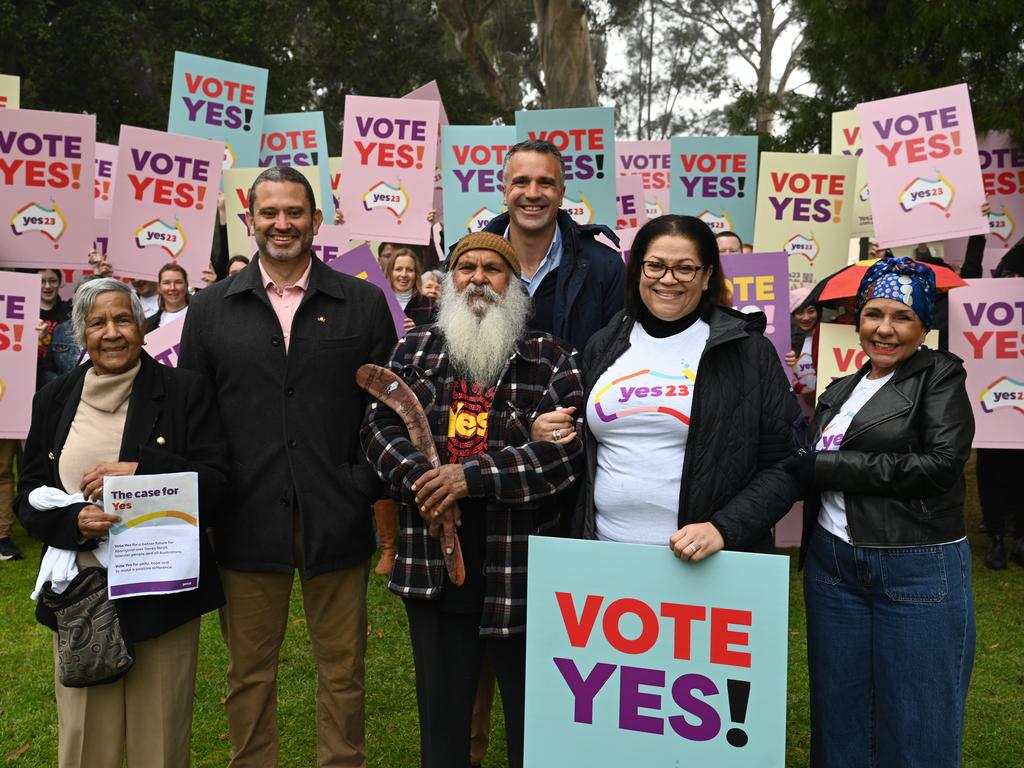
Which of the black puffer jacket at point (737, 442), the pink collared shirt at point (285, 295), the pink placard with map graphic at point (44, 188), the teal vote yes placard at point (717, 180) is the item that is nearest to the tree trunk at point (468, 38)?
the teal vote yes placard at point (717, 180)

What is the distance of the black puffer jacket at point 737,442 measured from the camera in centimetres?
259

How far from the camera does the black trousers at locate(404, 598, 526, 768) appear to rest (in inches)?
112

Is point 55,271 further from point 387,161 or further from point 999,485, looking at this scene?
point 999,485

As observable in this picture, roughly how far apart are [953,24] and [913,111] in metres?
2.03

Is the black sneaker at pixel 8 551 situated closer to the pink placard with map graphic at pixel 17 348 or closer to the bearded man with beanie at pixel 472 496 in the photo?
the pink placard with map graphic at pixel 17 348

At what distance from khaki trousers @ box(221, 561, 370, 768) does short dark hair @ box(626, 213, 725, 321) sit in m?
1.37

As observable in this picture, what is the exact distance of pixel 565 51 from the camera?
57.3 feet

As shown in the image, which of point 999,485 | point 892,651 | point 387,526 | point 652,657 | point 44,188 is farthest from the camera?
point 44,188

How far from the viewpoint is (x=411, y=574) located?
9.25 ft

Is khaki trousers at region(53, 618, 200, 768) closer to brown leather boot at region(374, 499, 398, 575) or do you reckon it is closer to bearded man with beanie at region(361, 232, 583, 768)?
bearded man with beanie at region(361, 232, 583, 768)

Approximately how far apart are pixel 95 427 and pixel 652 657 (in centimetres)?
181

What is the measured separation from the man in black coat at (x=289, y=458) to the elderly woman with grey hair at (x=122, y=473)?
0.19 m

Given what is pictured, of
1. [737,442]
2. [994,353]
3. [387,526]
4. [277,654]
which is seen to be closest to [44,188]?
[387,526]

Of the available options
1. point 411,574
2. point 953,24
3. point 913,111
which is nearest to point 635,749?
point 411,574
